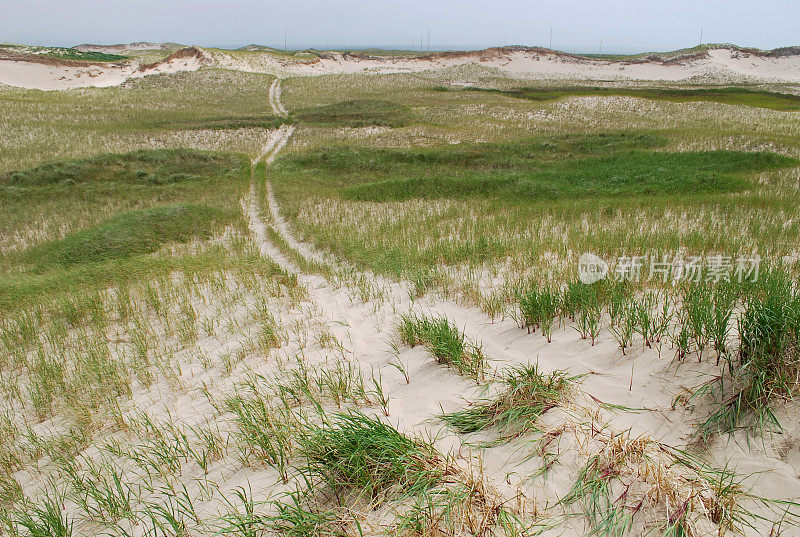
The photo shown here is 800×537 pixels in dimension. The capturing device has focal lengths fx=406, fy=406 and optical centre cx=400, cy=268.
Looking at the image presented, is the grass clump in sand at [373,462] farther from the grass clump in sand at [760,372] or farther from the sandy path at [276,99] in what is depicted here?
the sandy path at [276,99]

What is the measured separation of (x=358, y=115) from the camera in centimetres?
3284

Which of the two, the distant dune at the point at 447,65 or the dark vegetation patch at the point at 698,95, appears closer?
the dark vegetation patch at the point at 698,95

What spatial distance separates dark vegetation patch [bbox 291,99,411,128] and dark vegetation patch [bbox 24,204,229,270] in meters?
19.8

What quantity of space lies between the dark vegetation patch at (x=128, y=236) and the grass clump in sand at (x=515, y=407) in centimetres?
1050

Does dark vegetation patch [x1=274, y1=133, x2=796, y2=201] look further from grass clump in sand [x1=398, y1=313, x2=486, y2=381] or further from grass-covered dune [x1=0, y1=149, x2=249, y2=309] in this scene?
grass clump in sand [x1=398, y1=313, x2=486, y2=381]

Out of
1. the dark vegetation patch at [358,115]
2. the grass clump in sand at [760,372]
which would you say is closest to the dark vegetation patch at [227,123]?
the dark vegetation patch at [358,115]

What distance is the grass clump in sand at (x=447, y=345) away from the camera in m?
3.68

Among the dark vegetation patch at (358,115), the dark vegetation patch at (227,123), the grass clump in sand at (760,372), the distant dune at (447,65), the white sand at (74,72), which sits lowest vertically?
the grass clump in sand at (760,372)

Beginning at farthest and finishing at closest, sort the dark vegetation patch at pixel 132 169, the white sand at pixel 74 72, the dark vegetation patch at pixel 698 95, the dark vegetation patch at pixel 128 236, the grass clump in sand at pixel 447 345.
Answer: the white sand at pixel 74 72, the dark vegetation patch at pixel 698 95, the dark vegetation patch at pixel 132 169, the dark vegetation patch at pixel 128 236, the grass clump in sand at pixel 447 345

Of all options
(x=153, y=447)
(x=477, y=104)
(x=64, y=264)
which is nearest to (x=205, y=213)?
(x=64, y=264)

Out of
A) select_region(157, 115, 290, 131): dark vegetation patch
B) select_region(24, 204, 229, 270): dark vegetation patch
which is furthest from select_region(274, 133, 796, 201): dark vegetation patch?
select_region(157, 115, 290, 131): dark vegetation patch

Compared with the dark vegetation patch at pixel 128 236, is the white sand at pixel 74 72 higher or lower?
higher

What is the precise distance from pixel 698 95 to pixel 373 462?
180 ft

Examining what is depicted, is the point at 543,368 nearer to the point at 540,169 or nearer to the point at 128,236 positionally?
the point at 128,236
